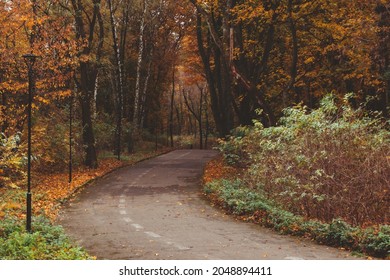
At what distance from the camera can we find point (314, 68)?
2788 cm

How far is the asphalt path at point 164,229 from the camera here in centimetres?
973

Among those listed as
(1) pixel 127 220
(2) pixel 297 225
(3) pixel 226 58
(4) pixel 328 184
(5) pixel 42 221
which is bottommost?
(1) pixel 127 220

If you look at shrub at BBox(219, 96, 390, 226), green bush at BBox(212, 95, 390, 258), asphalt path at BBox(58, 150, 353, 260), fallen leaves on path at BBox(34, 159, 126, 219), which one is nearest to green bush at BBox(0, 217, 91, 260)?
asphalt path at BBox(58, 150, 353, 260)

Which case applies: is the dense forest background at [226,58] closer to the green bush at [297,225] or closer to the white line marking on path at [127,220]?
the white line marking on path at [127,220]

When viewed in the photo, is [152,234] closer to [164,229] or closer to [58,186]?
[164,229]

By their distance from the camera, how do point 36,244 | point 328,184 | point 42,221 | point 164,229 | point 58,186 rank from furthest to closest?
point 58,186 < point 42,221 < point 164,229 < point 328,184 < point 36,244

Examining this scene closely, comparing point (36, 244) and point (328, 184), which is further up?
point (328, 184)

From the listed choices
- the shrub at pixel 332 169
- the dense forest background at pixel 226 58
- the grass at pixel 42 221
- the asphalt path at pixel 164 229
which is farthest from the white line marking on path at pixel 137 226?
the shrub at pixel 332 169

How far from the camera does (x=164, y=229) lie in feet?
41.3

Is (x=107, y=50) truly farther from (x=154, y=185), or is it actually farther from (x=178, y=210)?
(x=178, y=210)

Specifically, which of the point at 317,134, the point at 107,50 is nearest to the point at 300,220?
the point at 317,134

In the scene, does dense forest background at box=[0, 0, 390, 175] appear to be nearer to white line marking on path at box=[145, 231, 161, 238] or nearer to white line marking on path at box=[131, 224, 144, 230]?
white line marking on path at box=[131, 224, 144, 230]

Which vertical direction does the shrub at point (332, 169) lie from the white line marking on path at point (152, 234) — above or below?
above

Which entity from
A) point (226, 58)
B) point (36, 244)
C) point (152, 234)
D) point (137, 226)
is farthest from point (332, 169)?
point (226, 58)
